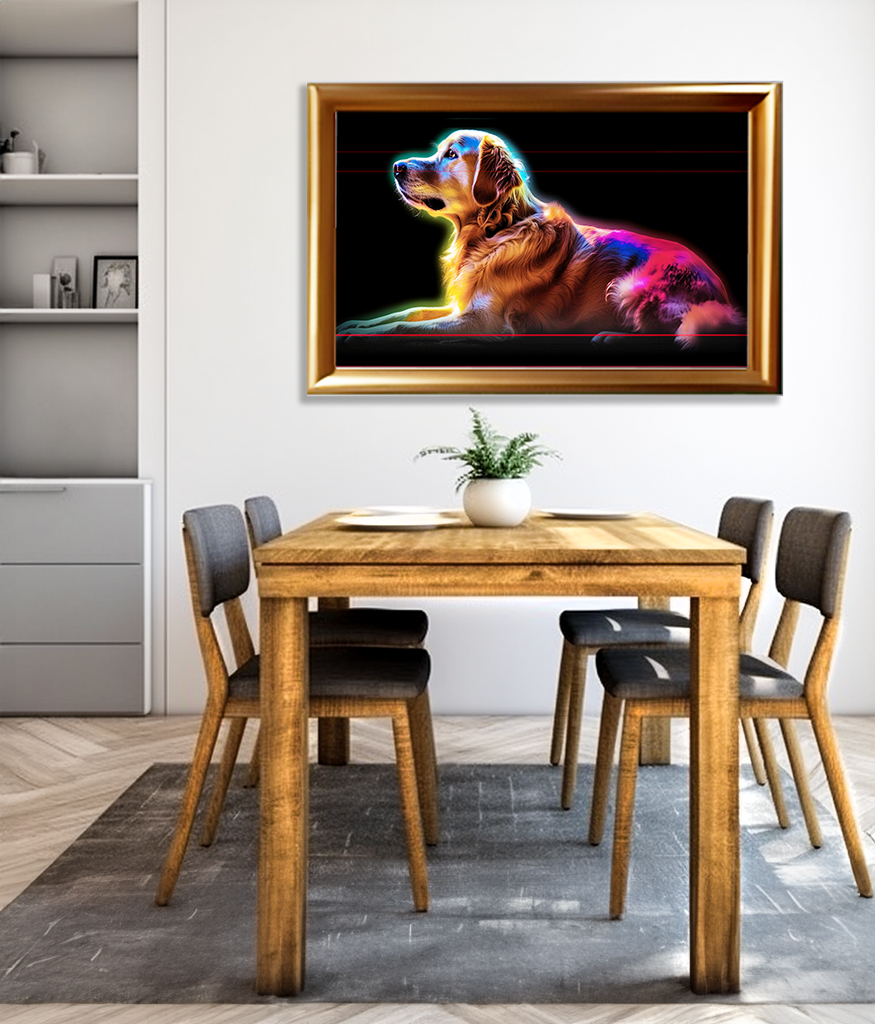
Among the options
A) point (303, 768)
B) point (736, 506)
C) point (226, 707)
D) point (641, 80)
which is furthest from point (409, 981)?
point (641, 80)

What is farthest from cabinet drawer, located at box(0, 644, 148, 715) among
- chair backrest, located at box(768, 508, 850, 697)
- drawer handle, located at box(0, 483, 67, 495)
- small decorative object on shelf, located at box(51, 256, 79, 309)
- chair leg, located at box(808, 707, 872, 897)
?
chair leg, located at box(808, 707, 872, 897)

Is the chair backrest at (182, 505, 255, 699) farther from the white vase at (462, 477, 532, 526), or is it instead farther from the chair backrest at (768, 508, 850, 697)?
the chair backrest at (768, 508, 850, 697)

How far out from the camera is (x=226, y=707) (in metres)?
2.36

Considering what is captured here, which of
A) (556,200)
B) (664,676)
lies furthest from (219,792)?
(556,200)

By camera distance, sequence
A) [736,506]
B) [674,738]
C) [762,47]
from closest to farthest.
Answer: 1. [736,506]
2. [674,738]
3. [762,47]

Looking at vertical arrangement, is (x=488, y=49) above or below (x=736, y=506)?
above

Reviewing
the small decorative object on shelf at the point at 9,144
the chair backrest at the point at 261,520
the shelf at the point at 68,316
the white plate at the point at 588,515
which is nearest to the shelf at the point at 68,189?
the small decorative object on shelf at the point at 9,144

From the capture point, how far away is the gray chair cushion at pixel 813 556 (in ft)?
7.79

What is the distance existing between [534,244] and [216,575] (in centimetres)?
227

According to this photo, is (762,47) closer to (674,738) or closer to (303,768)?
(674,738)

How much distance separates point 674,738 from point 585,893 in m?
1.46

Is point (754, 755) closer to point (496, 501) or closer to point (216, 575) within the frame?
point (496, 501)

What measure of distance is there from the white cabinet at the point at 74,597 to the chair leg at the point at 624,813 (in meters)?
2.32

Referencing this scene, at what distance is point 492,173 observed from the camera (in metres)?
4.23
